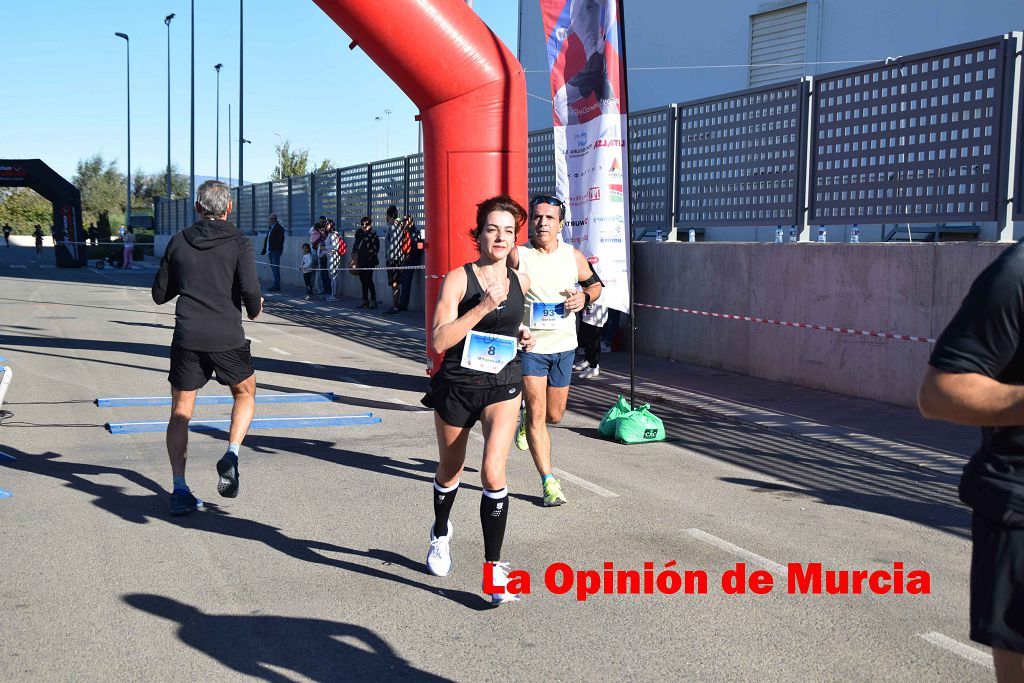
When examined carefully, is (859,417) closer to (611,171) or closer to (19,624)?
(611,171)

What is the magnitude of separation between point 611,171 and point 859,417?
11.4ft

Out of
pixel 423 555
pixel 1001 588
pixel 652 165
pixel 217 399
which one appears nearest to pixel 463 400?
pixel 423 555

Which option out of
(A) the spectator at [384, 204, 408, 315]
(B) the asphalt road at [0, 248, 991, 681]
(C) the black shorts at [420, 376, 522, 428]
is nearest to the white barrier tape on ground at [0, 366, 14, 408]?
(B) the asphalt road at [0, 248, 991, 681]

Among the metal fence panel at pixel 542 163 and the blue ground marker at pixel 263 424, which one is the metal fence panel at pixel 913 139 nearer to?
the blue ground marker at pixel 263 424

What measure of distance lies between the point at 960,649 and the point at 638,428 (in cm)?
444

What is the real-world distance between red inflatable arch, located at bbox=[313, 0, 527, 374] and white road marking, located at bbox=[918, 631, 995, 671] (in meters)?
6.39

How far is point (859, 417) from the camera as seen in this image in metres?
9.66

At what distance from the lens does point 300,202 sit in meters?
31.4

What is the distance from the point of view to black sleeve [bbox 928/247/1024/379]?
7.43 feet

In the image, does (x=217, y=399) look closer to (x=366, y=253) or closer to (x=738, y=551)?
(x=738, y=551)

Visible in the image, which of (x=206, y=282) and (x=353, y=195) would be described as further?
(x=353, y=195)

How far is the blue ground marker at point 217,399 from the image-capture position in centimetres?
997

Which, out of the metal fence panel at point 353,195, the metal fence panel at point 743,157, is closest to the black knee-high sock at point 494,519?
the metal fence panel at point 743,157

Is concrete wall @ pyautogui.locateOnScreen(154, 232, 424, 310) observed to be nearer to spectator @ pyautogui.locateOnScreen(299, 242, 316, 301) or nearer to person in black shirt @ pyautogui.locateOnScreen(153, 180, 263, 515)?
spectator @ pyautogui.locateOnScreen(299, 242, 316, 301)
